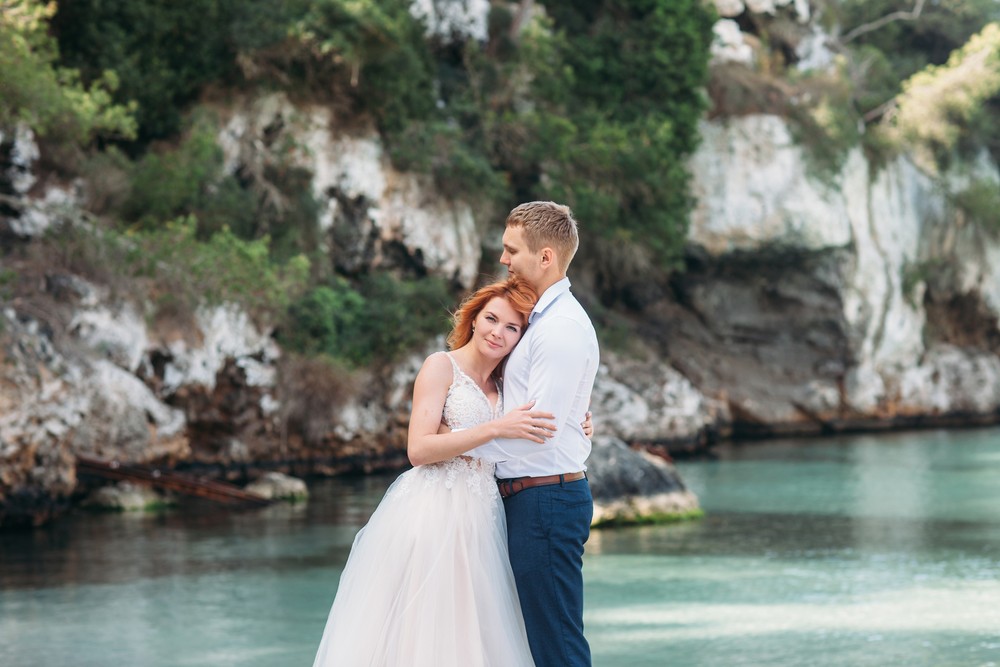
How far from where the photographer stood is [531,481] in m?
3.95

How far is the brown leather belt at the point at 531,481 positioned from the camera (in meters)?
3.93

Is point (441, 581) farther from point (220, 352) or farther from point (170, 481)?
point (220, 352)

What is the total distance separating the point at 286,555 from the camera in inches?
440

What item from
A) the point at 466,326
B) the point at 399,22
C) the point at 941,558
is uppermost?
the point at 399,22

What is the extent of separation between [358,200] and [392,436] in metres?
4.19

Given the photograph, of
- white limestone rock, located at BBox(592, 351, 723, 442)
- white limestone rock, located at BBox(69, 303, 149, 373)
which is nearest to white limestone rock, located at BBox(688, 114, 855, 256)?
white limestone rock, located at BBox(592, 351, 723, 442)

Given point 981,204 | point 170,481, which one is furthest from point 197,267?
point 981,204

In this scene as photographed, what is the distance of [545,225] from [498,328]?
378 mm

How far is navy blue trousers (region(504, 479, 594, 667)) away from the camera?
12.7ft

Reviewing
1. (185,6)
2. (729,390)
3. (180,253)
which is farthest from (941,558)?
(729,390)

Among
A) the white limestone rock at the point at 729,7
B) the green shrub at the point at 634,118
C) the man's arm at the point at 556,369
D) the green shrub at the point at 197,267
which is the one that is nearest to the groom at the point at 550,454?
the man's arm at the point at 556,369

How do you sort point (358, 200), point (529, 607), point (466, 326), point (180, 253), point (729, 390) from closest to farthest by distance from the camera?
1. point (529, 607)
2. point (466, 326)
3. point (180, 253)
4. point (358, 200)
5. point (729, 390)

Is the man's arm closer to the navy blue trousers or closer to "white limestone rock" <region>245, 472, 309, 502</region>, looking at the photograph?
the navy blue trousers

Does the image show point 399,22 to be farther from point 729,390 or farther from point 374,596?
point 374,596
